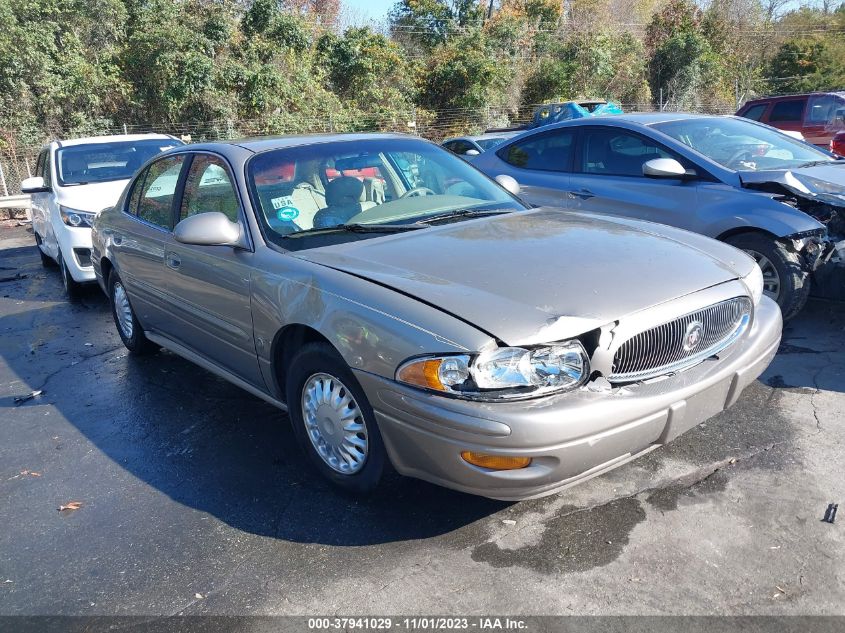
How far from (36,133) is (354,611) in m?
20.5

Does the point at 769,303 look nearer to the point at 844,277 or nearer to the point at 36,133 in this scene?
the point at 844,277

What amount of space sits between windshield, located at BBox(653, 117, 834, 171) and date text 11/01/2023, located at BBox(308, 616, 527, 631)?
4352 mm

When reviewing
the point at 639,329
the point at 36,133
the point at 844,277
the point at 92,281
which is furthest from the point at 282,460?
the point at 36,133

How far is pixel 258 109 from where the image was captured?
72.2ft

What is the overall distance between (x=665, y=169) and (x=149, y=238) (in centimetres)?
375

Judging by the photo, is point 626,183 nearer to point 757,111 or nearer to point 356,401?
point 356,401

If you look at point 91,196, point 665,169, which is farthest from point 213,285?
point 91,196

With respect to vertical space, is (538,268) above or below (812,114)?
above

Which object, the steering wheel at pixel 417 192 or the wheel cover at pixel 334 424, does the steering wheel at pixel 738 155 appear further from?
the wheel cover at pixel 334 424

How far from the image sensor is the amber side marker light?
2.65 m

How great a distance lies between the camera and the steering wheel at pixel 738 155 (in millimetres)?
5730

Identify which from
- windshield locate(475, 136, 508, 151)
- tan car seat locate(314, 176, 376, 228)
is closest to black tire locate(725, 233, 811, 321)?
tan car seat locate(314, 176, 376, 228)

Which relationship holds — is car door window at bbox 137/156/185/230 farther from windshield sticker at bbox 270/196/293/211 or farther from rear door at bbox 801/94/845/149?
rear door at bbox 801/94/845/149

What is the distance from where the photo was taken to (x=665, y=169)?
5.56 meters
